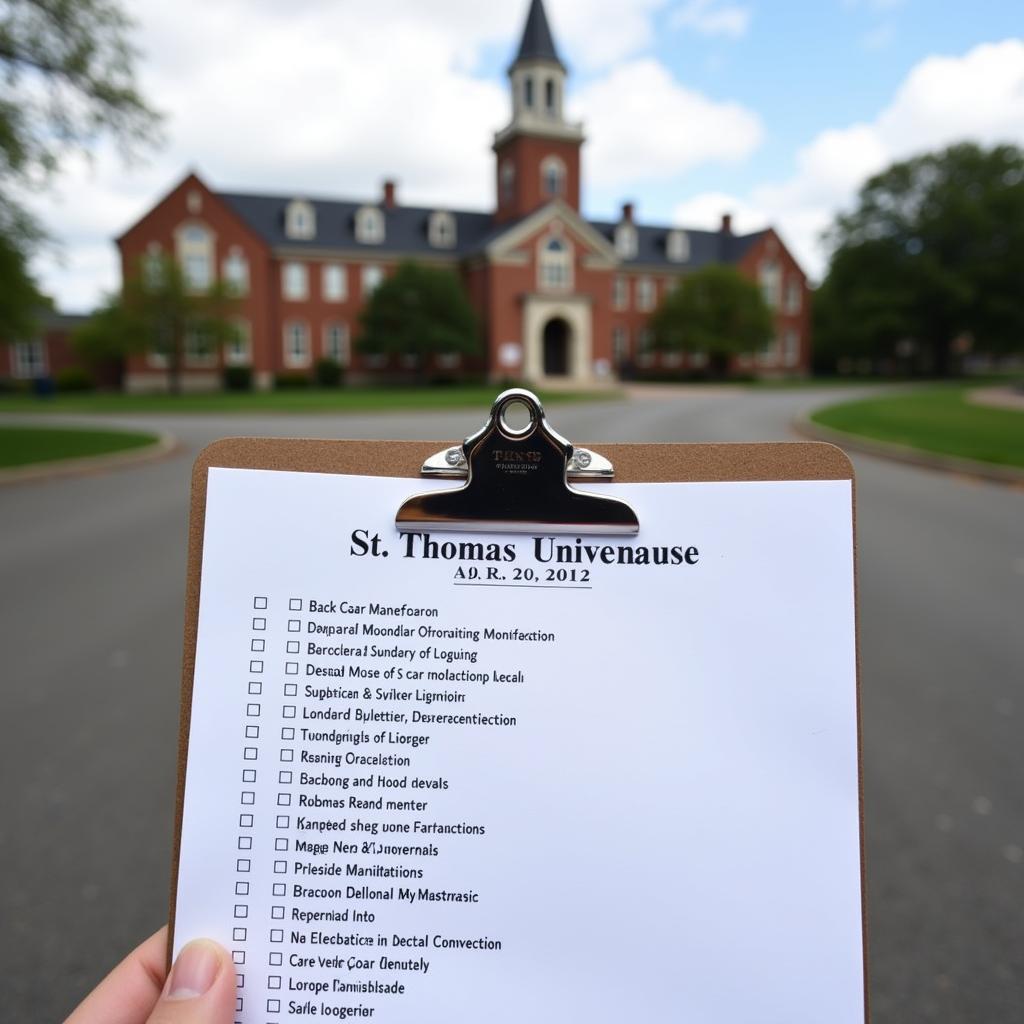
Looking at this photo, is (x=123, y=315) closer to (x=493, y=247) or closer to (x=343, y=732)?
(x=493, y=247)

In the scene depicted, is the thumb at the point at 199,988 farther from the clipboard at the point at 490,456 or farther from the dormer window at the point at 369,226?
the dormer window at the point at 369,226

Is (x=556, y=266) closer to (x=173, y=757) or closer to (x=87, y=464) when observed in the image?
(x=87, y=464)

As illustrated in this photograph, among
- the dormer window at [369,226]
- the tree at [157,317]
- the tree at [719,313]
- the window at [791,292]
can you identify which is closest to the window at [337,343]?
the dormer window at [369,226]

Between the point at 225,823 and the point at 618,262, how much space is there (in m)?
52.3

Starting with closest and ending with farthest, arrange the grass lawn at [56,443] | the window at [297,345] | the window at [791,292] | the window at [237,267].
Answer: the grass lawn at [56,443], the window at [237,267], the window at [297,345], the window at [791,292]

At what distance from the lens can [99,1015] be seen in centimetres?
125

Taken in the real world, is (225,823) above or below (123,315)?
below

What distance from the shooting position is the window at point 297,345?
160 ft

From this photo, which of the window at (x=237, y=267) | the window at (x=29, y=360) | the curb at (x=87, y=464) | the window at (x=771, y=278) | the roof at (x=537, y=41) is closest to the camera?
the curb at (x=87, y=464)

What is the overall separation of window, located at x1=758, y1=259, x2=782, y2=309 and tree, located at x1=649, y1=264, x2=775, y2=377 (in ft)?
29.3

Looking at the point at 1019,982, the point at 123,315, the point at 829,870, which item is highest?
the point at 123,315

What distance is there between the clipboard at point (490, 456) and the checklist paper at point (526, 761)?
0.06ft

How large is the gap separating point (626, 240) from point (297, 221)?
21412mm

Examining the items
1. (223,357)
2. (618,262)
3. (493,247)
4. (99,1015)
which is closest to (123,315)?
(223,357)
